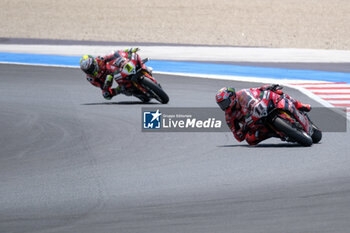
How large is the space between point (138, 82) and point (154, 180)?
23.5ft

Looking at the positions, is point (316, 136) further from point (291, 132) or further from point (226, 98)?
point (226, 98)

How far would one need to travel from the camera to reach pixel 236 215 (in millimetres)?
7074

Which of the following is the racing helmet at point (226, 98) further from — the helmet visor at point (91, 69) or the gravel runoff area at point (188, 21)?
the gravel runoff area at point (188, 21)

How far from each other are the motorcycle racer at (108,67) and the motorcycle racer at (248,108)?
530 cm

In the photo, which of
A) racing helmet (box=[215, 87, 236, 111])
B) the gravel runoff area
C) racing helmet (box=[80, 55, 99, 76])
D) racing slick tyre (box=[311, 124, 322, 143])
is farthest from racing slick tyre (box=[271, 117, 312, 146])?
the gravel runoff area

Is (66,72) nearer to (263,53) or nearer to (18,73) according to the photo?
(18,73)

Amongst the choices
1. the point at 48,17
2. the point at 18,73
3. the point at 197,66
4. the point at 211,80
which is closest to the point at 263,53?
the point at 197,66

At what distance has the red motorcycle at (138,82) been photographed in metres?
15.7

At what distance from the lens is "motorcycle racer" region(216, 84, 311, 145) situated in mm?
10547

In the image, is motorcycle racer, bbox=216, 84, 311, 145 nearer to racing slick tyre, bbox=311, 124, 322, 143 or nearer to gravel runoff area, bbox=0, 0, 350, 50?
racing slick tyre, bbox=311, 124, 322, 143

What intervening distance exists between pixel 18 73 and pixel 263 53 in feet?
36.2

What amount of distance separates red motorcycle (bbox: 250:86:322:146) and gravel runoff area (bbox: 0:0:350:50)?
22900 millimetres

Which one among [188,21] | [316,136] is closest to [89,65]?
[316,136]

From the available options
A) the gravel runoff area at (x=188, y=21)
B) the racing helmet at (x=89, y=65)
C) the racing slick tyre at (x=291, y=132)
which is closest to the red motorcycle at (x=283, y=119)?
the racing slick tyre at (x=291, y=132)
